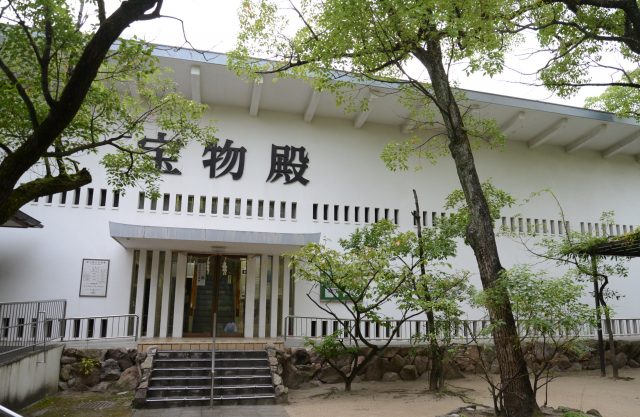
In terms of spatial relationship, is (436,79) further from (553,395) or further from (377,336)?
(377,336)

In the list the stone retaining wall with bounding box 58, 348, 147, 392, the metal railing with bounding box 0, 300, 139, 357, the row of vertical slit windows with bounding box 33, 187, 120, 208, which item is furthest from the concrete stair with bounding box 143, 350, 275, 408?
the row of vertical slit windows with bounding box 33, 187, 120, 208

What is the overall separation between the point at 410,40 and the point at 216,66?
6048mm

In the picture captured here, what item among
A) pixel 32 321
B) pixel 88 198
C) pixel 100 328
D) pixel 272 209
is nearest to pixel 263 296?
pixel 272 209

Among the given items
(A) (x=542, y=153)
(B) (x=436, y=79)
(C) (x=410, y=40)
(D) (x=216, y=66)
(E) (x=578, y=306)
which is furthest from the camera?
(A) (x=542, y=153)

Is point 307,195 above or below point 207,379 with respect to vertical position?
above

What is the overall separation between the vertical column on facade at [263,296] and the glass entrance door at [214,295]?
45 centimetres

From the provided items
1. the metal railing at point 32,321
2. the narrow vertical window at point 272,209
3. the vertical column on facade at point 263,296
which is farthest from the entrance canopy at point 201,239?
the metal railing at point 32,321

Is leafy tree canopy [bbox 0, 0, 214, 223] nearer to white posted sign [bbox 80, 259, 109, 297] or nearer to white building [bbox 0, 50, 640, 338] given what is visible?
white building [bbox 0, 50, 640, 338]

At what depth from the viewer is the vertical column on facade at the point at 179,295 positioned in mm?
11953

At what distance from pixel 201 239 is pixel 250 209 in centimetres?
230

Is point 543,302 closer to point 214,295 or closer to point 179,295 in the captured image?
point 214,295

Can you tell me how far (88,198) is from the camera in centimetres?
1168

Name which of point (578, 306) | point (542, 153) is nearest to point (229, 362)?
point (578, 306)

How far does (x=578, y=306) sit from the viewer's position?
6.30 meters
